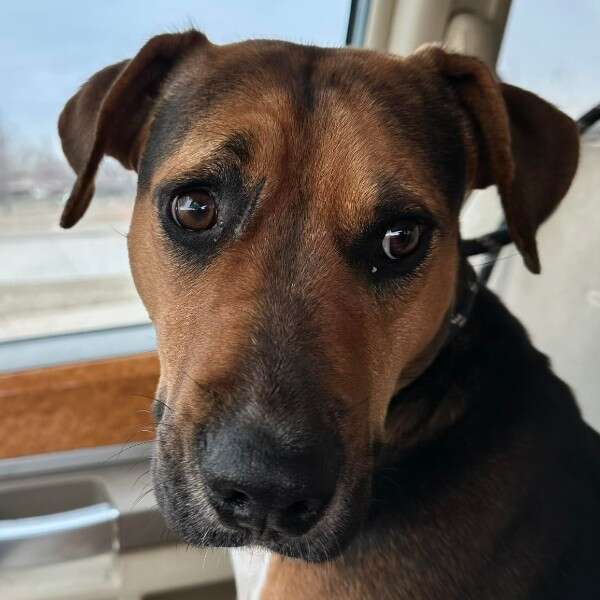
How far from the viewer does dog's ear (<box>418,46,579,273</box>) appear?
5.13 ft

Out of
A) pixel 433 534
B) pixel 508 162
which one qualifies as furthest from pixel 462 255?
pixel 433 534

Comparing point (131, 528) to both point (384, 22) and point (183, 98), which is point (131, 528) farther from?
point (384, 22)

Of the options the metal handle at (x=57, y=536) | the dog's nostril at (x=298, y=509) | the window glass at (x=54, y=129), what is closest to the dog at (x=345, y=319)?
the dog's nostril at (x=298, y=509)

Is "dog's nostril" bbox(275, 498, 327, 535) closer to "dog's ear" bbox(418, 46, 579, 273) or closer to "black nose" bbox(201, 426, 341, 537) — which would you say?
"black nose" bbox(201, 426, 341, 537)

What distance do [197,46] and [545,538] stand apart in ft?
4.15

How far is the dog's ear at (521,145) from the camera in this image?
156 cm

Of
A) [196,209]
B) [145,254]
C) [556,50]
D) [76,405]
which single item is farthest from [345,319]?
[556,50]

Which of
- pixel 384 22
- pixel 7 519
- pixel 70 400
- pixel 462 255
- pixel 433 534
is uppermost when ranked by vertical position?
pixel 384 22

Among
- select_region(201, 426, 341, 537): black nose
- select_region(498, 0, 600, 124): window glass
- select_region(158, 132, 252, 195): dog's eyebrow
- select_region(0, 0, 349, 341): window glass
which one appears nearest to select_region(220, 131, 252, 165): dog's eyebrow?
select_region(158, 132, 252, 195): dog's eyebrow

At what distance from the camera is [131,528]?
7.84ft

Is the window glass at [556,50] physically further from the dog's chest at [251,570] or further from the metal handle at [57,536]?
the metal handle at [57,536]

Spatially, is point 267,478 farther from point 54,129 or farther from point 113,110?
point 54,129

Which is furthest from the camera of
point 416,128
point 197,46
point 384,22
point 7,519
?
point 7,519

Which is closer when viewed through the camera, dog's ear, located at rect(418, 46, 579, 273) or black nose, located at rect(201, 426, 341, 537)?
black nose, located at rect(201, 426, 341, 537)
